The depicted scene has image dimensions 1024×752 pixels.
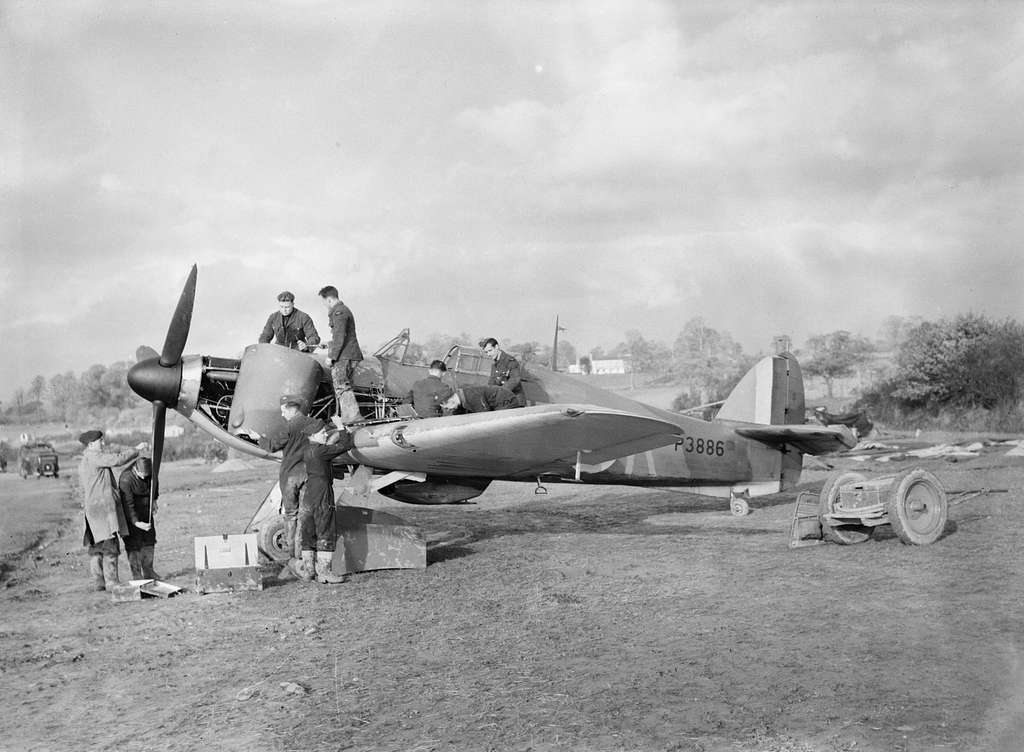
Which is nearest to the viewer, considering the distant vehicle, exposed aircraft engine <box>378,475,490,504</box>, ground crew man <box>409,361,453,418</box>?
ground crew man <box>409,361,453,418</box>

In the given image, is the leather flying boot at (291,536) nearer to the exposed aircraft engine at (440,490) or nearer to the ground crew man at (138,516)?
the ground crew man at (138,516)

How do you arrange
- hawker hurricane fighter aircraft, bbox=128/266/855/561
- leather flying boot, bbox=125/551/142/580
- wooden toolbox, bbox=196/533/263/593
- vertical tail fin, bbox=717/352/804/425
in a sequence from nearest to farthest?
wooden toolbox, bbox=196/533/263/593 < leather flying boot, bbox=125/551/142/580 < hawker hurricane fighter aircraft, bbox=128/266/855/561 < vertical tail fin, bbox=717/352/804/425

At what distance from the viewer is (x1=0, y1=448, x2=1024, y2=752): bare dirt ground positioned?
3703 millimetres

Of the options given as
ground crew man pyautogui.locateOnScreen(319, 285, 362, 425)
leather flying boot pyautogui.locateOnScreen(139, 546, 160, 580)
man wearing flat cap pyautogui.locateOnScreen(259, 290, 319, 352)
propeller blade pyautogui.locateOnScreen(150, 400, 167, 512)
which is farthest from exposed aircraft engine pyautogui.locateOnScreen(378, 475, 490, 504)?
leather flying boot pyautogui.locateOnScreen(139, 546, 160, 580)

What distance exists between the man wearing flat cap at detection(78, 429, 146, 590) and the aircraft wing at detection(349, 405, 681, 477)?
2.28m

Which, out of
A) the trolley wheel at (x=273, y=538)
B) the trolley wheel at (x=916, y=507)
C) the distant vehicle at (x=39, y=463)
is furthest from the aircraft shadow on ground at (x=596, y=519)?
the distant vehicle at (x=39, y=463)

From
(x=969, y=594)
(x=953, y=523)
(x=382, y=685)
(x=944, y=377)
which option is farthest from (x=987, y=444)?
(x=382, y=685)

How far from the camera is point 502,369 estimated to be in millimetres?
9391

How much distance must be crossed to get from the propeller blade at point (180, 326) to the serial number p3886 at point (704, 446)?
6582 millimetres

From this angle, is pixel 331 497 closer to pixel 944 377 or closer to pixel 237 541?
pixel 237 541

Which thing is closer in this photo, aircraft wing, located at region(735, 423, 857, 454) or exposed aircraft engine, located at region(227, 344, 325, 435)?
exposed aircraft engine, located at region(227, 344, 325, 435)

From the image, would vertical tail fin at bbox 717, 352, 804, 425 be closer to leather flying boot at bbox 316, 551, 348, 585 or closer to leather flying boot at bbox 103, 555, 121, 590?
leather flying boot at bbox 316, 551, 348, 585

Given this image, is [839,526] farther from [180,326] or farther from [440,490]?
[180,326]

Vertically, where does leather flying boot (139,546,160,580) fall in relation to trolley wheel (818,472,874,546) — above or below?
below
